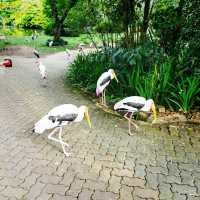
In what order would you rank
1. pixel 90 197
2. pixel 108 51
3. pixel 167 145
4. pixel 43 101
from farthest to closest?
pixel 108 51
pixel 43 101
pixel 167 145
pixel 90 197

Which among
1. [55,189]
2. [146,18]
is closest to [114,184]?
[55,189]

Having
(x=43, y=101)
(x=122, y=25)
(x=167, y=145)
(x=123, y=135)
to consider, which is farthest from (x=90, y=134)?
(x=122, y=25)

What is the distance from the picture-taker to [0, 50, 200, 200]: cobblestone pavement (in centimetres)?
491

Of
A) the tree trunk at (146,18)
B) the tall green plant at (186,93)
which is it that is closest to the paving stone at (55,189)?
the tall green plant at (186,93)

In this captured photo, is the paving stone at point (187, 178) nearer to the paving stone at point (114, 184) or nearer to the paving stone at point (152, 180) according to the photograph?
the paving stone at point (152, 180)

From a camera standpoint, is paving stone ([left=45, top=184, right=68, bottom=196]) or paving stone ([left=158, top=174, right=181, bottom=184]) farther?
paving stone ([left=158, top=174, right=181, bottom=184])

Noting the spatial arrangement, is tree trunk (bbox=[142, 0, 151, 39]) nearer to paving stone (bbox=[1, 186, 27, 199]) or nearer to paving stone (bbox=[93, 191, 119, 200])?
paving stone (bbox=[93, 191, 119, 200])

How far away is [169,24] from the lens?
340 inches

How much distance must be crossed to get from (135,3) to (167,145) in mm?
4779

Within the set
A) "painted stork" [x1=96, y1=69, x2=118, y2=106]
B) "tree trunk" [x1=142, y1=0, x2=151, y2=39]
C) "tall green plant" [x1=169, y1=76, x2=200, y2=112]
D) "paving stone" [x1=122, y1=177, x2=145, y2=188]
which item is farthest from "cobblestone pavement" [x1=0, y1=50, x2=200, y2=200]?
"tree trunk" [x1=142, y1=0, x2=151, y2=39]

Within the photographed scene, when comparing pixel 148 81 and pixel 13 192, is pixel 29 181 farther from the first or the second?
pixel 148 81

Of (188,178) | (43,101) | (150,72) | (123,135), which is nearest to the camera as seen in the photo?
(188,178)

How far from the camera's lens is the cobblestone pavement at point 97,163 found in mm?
4910

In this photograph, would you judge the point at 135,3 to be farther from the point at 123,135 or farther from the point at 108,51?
the point at 123,135
